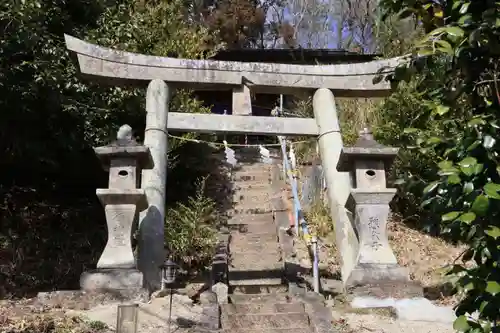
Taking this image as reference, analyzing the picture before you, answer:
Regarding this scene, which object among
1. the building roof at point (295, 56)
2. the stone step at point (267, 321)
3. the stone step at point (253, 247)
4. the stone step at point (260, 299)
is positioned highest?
the building roof at point (295, 56)

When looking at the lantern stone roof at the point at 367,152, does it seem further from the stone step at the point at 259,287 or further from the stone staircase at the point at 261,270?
the stone step at the point at 259,287

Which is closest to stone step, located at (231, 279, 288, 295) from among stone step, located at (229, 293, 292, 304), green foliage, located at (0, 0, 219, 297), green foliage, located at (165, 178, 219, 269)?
stone step, located at (229, 293, 292, 304)

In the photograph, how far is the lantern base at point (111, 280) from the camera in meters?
7.16

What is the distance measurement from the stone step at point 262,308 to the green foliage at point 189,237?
300 centimetres

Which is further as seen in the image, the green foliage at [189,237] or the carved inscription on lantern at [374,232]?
the green foliage at [189,237]

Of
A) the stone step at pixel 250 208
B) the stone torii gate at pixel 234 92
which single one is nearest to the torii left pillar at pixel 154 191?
the stone torii gate at pixel 234 92

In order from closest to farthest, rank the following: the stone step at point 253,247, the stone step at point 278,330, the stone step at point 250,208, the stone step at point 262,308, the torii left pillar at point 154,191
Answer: the stone step at point 278,330 < the stone step at point 262,308 < the torii left pillar at point 154,191 < the stone step at point 253,247 < the stone step at point 250,208

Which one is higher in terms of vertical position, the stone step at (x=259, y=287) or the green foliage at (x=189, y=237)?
the green foliage at (x=189, y=237)

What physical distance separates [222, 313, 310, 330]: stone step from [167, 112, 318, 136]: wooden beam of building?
11.1ft

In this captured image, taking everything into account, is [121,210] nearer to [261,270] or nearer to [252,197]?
[261,270]

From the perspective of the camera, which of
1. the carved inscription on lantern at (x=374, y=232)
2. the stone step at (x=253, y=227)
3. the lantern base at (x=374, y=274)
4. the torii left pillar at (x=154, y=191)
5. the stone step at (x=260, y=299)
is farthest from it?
the stone step at (x=253, y=227)

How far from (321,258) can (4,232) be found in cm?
611

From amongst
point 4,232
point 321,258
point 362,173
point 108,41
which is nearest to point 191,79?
point 108,41

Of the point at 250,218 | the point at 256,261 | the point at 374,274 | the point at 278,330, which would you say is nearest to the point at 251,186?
the point at 250,218
